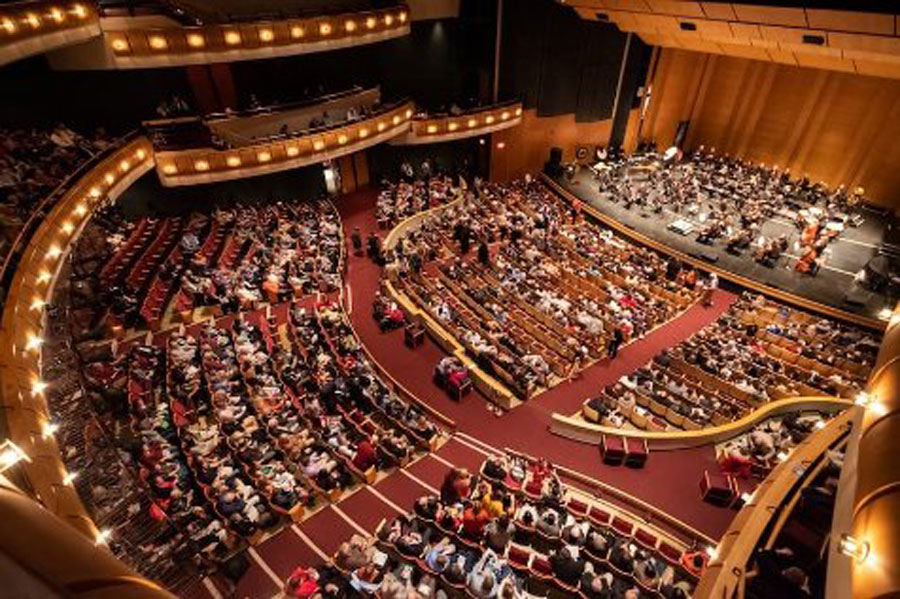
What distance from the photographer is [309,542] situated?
7.45 meters

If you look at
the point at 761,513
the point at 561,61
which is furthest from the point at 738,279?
the point at 561,61

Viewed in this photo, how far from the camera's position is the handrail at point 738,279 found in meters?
12.9

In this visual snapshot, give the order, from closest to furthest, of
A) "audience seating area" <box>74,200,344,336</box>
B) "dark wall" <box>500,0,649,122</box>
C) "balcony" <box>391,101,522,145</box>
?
"audience seating area" <box>74,200,344,336</box>, "balcony" <box>391,101,522,145</box>, "dark wall" <box>500,0,649,122</box>

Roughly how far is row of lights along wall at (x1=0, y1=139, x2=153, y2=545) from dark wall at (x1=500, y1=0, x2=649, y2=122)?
1279cm

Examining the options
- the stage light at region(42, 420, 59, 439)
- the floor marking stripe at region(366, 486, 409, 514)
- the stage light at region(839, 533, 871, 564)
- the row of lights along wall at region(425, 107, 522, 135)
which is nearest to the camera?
the stage light at region(839, 533, 871, 564)

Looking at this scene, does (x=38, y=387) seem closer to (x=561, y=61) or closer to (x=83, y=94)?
(x=83, y=94)

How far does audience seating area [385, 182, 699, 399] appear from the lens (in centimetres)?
1116

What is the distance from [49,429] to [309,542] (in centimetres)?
364

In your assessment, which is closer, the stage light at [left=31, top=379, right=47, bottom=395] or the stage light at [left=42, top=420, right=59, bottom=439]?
the stage light at [left=42, top=420, right=59, bottom=439]

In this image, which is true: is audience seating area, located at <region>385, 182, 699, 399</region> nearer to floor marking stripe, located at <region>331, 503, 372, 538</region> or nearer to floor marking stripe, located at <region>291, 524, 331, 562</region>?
floor marking stripe, located at <region>331, 503, 372, 538</region>

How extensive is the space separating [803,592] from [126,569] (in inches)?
213

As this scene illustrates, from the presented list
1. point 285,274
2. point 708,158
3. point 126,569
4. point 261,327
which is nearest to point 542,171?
point 708,158

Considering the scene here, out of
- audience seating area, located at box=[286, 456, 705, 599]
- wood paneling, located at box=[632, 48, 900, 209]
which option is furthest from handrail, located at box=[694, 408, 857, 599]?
wood paneling, located at box=[632, 48, 900, 209]

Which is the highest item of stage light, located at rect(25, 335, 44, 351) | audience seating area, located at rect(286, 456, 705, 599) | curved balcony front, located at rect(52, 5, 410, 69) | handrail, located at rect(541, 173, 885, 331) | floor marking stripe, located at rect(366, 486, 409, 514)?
curved balcony front, located at rect(52, 5, 410, 69)
